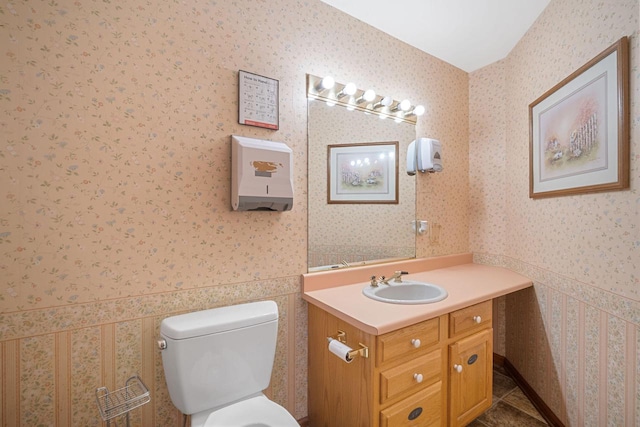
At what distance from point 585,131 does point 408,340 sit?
1.38 m

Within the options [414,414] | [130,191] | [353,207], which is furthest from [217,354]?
[353,207]

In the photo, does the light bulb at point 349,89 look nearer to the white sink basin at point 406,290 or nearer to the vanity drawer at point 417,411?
the white sink basin at point 406,290

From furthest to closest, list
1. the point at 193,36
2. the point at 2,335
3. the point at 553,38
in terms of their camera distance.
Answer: the point at 553,38 → the point at 193,36 → the point at 2,335

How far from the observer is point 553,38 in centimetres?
167

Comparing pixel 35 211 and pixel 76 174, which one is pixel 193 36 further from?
pixel 35 211

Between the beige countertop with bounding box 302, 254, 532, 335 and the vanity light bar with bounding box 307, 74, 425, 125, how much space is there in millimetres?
1045

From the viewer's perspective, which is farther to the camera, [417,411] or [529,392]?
[529,392]

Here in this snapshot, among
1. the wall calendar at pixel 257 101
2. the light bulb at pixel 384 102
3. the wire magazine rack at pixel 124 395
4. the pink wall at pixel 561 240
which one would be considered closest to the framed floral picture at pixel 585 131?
the pink wall at pixel 561 240

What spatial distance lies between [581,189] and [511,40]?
1.29m

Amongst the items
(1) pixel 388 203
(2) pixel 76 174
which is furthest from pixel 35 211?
(1) pixel 388 203

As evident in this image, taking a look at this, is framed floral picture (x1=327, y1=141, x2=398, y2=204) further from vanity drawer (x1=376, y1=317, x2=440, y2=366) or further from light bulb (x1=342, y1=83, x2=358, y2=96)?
vanity drawer (x1=376, y1=317, x2=440, y2=366)

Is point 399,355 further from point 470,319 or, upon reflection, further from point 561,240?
point 561,240

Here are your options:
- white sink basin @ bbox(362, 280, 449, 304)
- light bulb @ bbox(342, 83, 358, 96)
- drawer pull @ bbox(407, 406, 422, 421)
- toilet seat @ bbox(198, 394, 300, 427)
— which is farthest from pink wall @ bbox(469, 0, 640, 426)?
toilet seat @ bbox(198, 394, 300, 427)

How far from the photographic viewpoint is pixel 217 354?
3.84 ft
